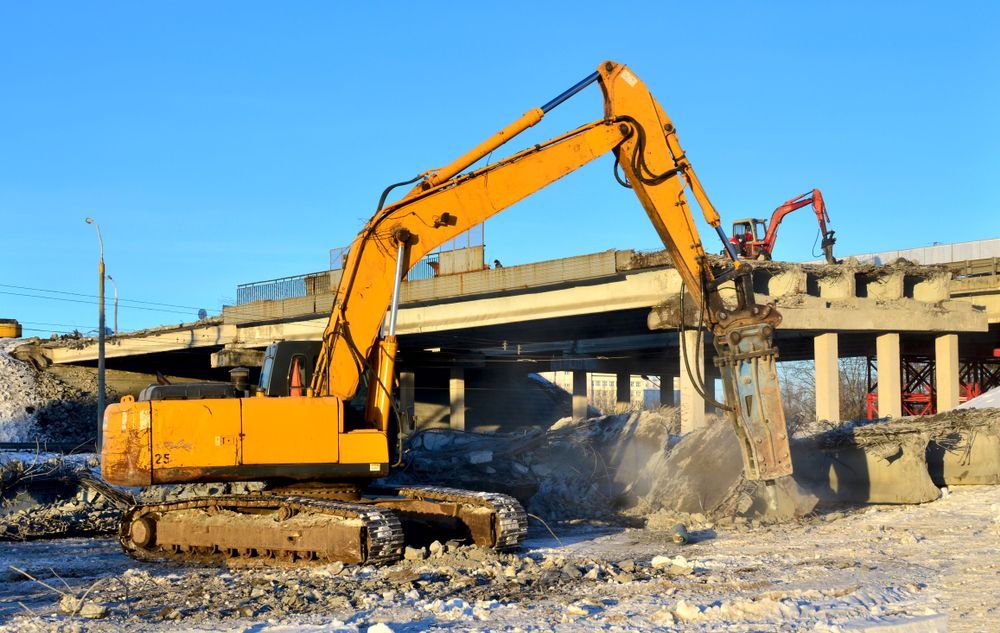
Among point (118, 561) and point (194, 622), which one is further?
point (118, 561)

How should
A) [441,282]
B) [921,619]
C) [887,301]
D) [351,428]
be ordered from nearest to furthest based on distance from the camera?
[921,619] < [351,428] < [887,301] < [441,282]

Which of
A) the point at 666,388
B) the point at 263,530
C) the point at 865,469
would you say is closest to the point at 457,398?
the point at 666,388

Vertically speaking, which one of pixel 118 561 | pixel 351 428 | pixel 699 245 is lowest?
pixel 118 561

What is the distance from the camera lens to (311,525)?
38.3ft

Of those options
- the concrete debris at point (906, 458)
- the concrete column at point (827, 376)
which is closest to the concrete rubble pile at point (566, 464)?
the concrete debris at point (906, 458)

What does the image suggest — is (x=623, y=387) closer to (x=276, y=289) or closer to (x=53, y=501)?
(x=276, y=289)

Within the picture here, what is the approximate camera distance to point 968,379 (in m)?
47.2

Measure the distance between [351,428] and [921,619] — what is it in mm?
6799

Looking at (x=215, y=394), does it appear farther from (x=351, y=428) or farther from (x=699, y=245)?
(x=699, y=245)

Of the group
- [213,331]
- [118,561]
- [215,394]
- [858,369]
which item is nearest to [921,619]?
[215,394]

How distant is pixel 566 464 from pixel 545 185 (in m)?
8.91

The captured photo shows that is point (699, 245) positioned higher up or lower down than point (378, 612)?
higher up

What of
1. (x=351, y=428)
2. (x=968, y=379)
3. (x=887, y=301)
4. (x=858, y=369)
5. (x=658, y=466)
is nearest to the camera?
(x=351, y=428)

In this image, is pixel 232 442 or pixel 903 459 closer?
pixel 232 442
